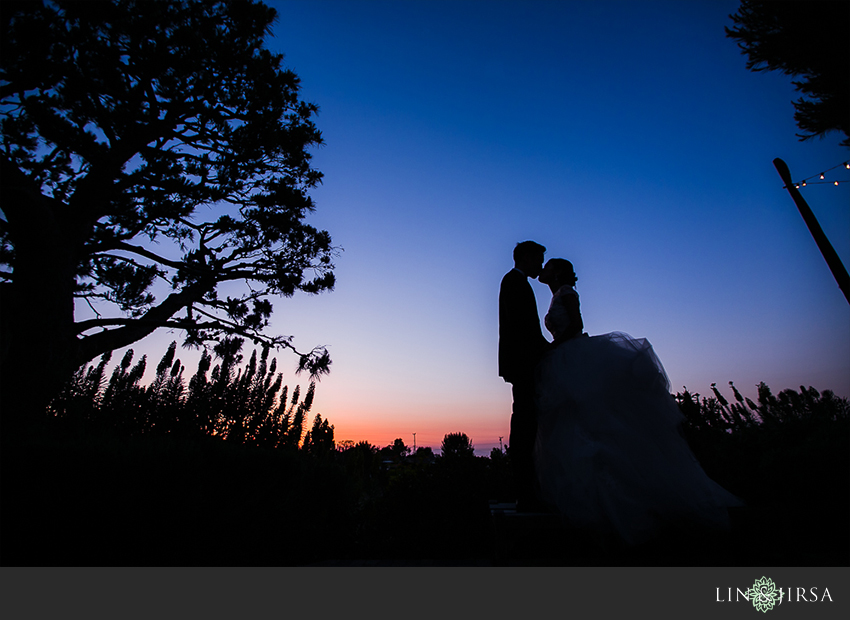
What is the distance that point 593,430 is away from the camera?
260cm

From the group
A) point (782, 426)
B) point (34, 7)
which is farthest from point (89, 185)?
point (782, 426)

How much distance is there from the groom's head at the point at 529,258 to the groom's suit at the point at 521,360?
0.52 feet

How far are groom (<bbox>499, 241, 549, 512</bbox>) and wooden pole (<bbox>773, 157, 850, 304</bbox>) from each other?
19.9ft

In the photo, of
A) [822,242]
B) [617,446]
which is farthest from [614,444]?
[822,242]

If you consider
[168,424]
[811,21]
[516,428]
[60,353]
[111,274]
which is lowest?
[516,428]
